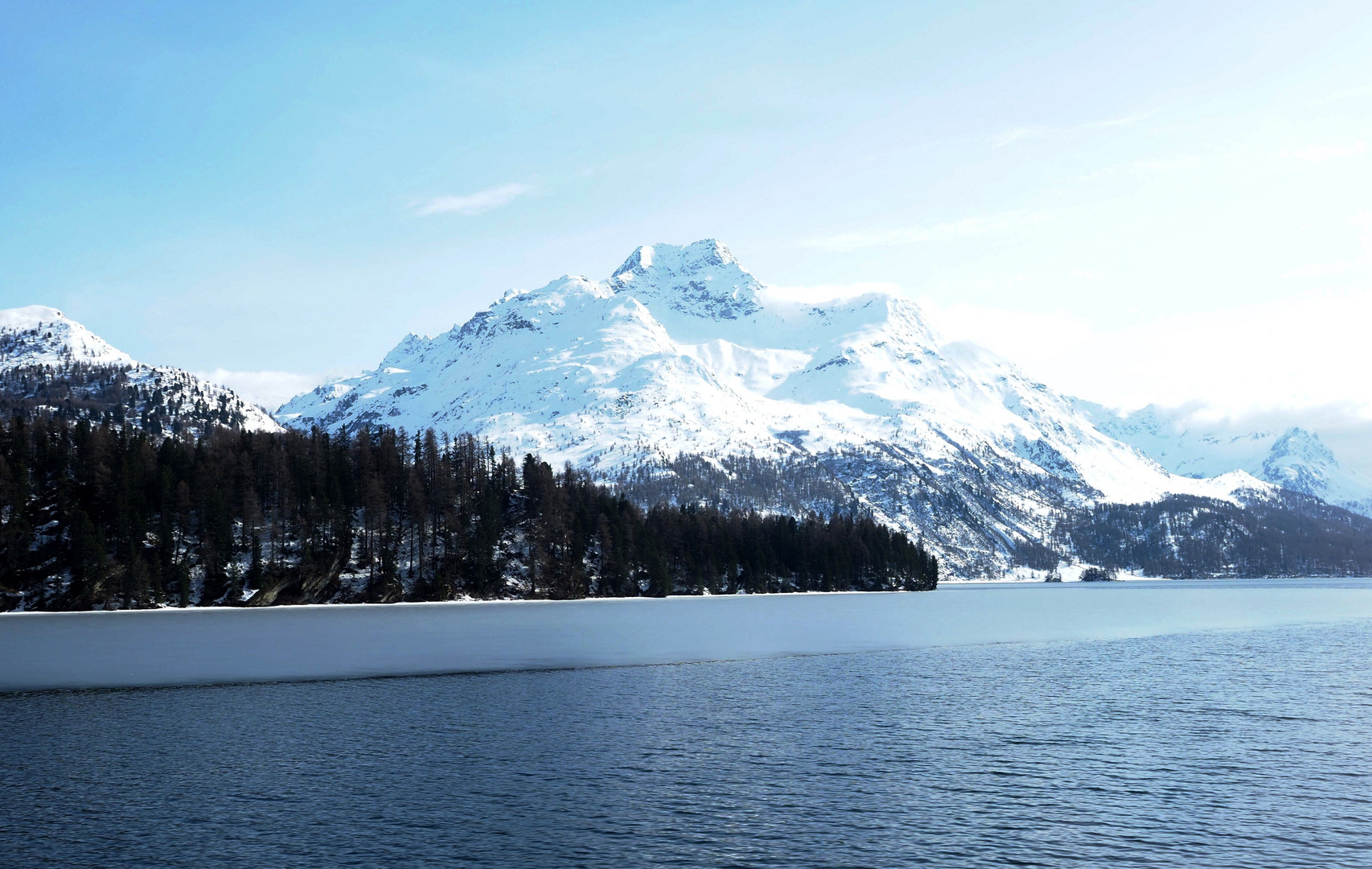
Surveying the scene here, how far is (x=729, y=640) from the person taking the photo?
110 meters

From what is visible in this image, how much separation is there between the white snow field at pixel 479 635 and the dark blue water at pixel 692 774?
1361 cm

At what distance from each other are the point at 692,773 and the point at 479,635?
261 ft

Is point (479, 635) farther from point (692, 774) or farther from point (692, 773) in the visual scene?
point (692, 774)

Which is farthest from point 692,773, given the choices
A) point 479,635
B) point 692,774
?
point 479,635

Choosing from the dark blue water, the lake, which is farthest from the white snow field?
the dark blue water

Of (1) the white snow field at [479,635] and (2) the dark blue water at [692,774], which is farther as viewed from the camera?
(1) the white snow field at [479,635]

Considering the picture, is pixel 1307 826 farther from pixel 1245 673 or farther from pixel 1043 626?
pixel 1043 626

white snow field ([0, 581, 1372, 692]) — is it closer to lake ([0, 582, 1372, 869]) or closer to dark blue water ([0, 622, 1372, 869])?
lake ([0, 582, 1372, 869])

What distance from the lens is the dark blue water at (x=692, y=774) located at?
31984mm

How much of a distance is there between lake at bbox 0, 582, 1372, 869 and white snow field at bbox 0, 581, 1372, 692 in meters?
13.1

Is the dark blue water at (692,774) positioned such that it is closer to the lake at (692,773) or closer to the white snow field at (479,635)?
the lake at (692,773)

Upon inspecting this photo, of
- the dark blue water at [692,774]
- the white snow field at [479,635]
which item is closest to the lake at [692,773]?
the dark blue water at [692,774]

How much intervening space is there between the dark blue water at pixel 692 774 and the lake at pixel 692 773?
0.17 m

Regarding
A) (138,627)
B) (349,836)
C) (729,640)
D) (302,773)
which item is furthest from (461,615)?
(349,836)
